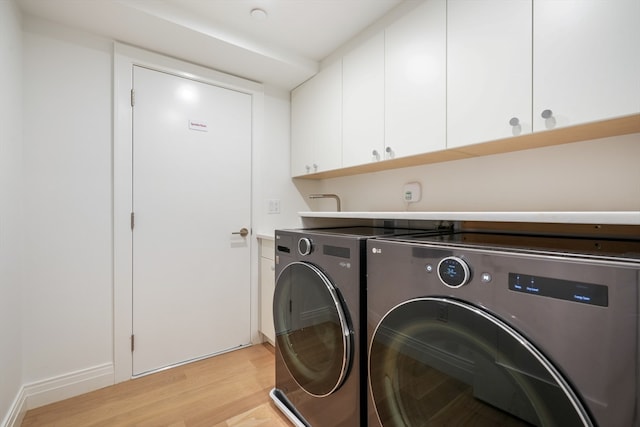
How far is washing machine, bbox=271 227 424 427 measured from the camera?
1080 millimetres

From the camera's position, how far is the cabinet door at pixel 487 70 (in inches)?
43.3

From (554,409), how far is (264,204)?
2.00 metres

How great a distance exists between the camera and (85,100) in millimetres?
1673

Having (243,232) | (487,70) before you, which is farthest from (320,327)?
(487,70)

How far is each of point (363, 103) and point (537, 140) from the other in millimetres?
917

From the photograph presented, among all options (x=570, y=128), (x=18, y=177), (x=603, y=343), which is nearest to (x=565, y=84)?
(x=570, y=128)

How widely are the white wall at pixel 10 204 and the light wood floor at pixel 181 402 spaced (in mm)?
279

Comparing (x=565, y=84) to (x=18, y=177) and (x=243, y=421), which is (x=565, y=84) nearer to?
(x=243, y=421)

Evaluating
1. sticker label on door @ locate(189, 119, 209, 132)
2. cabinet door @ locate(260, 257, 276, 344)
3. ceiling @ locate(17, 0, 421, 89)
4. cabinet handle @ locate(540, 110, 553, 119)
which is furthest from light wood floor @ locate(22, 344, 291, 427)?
ceiling @ locate(17, 0, 421, 89)

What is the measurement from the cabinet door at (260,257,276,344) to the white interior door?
0.37ft

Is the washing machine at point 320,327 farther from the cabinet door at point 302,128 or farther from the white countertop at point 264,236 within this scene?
the cabinet door at point 302,128

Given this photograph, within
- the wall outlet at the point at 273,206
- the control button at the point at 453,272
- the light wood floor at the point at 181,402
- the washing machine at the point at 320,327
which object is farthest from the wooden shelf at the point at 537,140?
the light wood floor at the point at 181,402

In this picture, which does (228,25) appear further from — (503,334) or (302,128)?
(503,334)

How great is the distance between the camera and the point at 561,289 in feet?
2.01
